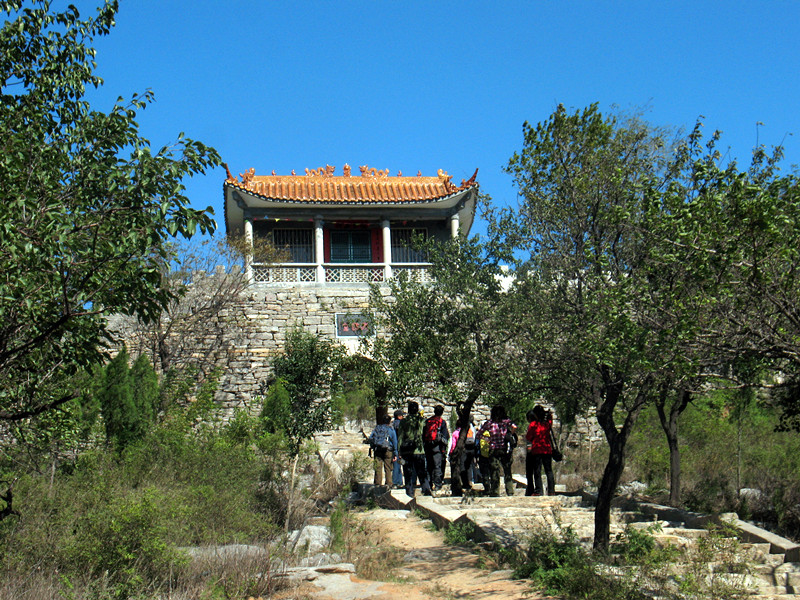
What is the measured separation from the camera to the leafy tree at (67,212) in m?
4.88

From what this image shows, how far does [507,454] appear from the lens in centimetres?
1244

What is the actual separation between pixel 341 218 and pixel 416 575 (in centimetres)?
1616

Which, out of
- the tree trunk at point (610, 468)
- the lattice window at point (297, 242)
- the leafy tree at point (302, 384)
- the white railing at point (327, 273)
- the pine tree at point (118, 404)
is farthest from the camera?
the lattice window at point (297, 242)

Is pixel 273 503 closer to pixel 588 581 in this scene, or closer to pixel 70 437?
pixel 70 437

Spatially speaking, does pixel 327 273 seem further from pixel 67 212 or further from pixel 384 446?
pixel 67 212

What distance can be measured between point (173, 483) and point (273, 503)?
50.6 inches

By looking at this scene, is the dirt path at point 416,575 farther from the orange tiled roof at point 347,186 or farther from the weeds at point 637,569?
the orange tiled roof at point 347,186

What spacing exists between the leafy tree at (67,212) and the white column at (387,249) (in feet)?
49.1

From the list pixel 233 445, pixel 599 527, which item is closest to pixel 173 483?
pixel 233 445

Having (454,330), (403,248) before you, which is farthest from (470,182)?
(454,330)

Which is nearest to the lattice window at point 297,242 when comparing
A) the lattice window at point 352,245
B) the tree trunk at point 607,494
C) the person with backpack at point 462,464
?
the lattice window at point 352,245

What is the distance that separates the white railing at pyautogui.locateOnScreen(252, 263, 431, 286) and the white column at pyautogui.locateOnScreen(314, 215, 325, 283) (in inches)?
3.7

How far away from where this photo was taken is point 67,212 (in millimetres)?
5438

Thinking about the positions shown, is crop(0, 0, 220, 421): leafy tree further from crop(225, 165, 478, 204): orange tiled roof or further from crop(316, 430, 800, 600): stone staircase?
crop(225, 165, 478, 204): orange tiled roof
